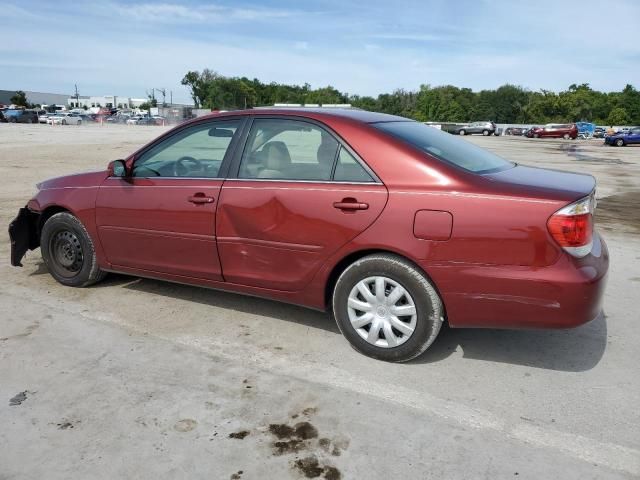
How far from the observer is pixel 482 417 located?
2.88 meters

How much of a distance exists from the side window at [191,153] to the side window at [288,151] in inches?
9.0

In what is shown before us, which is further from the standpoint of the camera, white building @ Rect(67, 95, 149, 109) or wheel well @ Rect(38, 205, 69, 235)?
white building @ Rect(67, 95, 149, 109)

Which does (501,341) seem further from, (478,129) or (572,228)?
(478,129)

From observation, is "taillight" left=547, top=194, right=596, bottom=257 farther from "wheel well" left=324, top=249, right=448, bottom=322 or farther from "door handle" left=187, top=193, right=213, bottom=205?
"door handle" left=187, top=193, right=213, bottom=205

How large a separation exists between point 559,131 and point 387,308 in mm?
53714

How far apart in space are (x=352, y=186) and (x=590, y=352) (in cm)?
199

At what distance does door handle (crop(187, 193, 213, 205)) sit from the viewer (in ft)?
12.8

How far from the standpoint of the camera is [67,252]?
4.83 metres

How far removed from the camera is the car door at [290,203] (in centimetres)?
342

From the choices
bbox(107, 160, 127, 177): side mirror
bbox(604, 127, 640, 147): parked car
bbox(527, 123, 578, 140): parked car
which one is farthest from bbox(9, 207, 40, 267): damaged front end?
bbox(527, 123, 578, 140): parked car

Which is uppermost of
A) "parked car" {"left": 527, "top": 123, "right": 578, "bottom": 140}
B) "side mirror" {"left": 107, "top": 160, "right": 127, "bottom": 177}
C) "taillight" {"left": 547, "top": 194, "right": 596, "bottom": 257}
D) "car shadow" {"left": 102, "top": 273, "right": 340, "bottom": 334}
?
"parked car" {"left": 527, "top": 123, "right": 578, "bottom": 140}

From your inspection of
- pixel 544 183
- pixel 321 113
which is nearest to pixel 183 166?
pixel 321 113

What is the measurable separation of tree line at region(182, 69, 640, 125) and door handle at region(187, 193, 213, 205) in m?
63.8

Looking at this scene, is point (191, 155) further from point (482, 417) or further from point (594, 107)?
point (594, 107)
